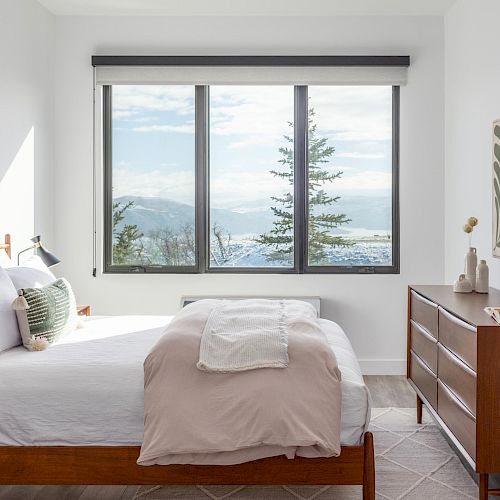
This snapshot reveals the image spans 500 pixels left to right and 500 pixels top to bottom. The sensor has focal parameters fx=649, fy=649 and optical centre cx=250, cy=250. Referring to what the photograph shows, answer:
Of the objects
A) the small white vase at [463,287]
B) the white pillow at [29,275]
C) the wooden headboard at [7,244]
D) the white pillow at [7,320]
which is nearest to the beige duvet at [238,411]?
the white pillow at [7,320]

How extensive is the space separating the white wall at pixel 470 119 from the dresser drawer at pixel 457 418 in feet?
3.26

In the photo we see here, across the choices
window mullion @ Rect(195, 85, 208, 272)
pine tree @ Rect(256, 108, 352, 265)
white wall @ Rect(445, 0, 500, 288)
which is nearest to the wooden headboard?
window mullion @ Rect(195, 85, 208, 272)

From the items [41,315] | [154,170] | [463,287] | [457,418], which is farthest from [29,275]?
[463,287]

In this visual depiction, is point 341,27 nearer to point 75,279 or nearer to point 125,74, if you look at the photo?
point 125,74

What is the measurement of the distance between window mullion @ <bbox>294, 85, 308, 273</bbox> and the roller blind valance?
19cm

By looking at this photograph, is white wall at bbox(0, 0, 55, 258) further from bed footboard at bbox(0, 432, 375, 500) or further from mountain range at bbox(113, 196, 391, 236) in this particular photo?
bed footboard at bbox(0, 432, 375, 500)

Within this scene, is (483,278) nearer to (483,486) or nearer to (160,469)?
(483,486)

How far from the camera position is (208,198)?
528cm

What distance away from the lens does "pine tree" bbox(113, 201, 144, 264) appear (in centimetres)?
531

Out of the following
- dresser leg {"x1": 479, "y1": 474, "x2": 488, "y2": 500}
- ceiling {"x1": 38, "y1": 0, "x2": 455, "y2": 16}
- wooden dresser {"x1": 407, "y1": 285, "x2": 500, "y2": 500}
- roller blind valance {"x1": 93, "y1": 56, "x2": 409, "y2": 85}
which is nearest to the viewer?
wooden dresser {"x1": 407, "y1": 285, "x2": 500, "y2": 500}

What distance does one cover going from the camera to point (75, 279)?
525cm

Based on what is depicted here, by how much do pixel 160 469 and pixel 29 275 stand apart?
1.45 metres

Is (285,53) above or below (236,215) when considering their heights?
above

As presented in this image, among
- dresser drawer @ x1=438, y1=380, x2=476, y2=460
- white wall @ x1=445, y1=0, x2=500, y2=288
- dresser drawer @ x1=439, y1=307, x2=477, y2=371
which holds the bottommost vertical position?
dresser drawer @ x1=438, y1=380, x2=476, y2=460
